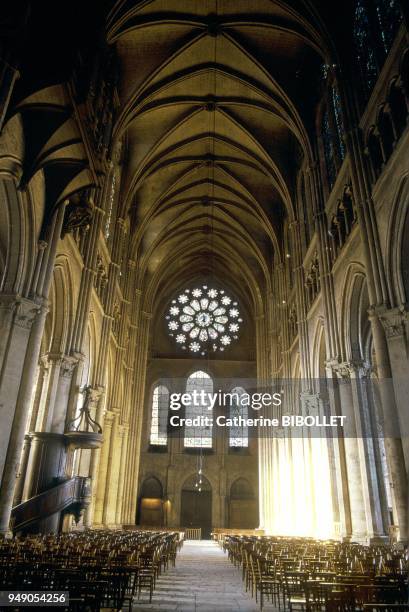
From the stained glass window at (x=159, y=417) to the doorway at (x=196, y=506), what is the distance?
137 inches

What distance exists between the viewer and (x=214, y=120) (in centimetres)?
2370

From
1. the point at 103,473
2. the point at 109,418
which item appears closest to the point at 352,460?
the point at 103,473

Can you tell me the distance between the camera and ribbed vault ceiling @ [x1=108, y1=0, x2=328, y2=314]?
18266 mm

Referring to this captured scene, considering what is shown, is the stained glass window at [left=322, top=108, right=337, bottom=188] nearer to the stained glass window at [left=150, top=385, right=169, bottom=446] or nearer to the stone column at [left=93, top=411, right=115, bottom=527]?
the stone column at [left=93, top=411, right=115, bottom=527]

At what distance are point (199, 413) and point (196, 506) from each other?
252 inches

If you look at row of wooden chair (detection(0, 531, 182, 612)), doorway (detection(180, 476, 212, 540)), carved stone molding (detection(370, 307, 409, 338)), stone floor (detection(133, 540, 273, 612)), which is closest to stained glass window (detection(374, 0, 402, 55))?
carved stone molding (detection(370, 307, 409, 338))

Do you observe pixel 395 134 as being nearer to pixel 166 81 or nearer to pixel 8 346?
pixel 8 346

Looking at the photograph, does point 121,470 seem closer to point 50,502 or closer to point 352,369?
point 50,502

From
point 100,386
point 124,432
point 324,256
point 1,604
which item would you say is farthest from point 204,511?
point 1,604

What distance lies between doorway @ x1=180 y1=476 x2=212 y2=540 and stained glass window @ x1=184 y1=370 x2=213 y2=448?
8.13 feet

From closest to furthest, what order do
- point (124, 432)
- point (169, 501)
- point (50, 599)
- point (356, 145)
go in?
point (50, 599) < point (356, 145) < point (124, 432) < point (169, 501)

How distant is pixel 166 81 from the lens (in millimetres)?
20500

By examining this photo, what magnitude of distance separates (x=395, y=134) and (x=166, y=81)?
40.8ft

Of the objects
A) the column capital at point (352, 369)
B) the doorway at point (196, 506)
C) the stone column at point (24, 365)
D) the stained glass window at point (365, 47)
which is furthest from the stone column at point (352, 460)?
the doorway at point (196, 506)
